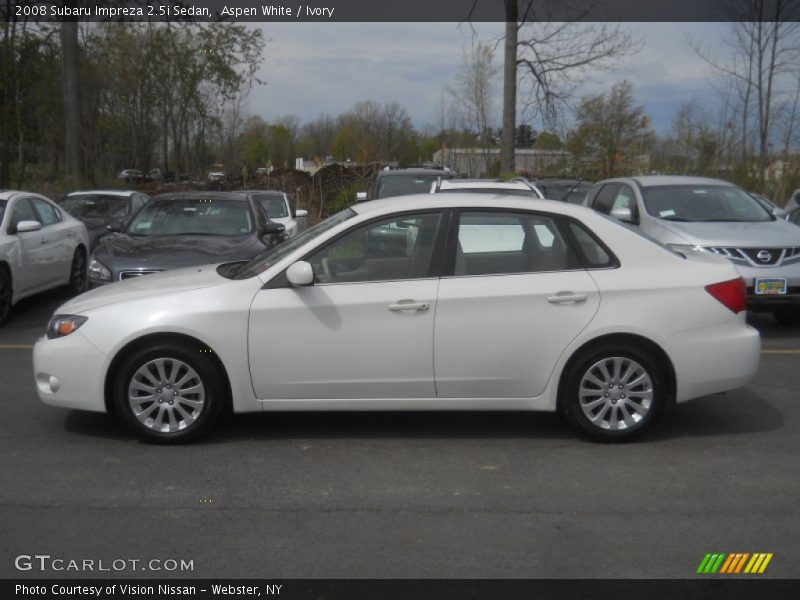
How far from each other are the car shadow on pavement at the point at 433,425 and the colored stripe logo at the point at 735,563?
1861 mm

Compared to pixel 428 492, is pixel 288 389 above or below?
above

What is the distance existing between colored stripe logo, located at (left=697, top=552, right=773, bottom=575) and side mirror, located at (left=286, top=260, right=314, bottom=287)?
286 centimetres

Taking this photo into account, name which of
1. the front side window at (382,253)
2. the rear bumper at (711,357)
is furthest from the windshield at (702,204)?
the front side window at (382,253)

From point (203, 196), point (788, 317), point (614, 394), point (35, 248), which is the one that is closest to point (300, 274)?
point (614, 394)

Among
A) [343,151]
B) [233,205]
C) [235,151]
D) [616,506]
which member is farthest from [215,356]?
[235,151]

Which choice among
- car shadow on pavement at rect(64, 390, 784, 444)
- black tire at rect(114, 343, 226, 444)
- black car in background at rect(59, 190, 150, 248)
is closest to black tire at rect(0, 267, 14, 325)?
car shadow on pavement at rect(64, 390, 784, 444)

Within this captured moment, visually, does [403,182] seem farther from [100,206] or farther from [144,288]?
[144,288]

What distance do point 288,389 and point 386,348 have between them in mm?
694

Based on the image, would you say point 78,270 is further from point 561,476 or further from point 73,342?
point 561,476

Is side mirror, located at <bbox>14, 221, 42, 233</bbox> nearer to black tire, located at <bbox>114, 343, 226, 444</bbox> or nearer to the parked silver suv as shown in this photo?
black tire, located at <bbox>114, 343, 226, 444</bbox>

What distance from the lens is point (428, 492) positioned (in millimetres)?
5070

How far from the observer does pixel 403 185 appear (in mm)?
15898

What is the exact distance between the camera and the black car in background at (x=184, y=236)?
9.05 metres

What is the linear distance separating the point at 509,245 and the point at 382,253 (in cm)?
87
